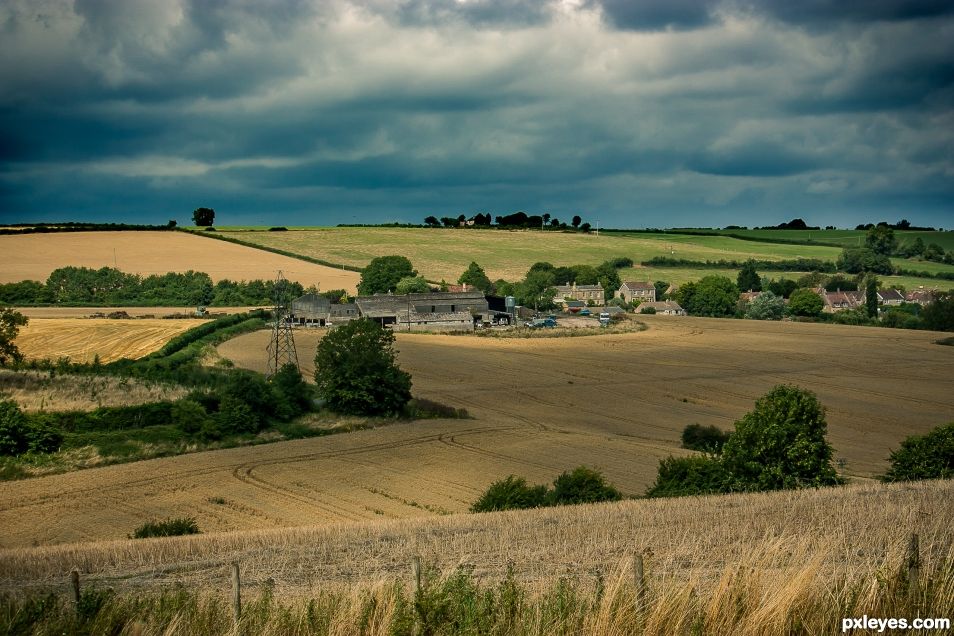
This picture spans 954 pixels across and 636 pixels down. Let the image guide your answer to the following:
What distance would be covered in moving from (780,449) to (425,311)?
7171 cm

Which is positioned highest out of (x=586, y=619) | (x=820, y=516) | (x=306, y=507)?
(x=586, y=619)

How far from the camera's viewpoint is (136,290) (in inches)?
4528

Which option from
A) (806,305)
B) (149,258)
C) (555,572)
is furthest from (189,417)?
(149,258)

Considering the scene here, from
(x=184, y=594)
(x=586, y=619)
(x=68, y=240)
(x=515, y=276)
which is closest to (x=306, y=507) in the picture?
(x=184, y=594)

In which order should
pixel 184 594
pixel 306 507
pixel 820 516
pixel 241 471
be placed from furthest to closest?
pixel 241 471, pixel 306 507, pixel 820 516, pixel 184 594

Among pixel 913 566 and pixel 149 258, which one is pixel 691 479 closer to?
pixel 913 566

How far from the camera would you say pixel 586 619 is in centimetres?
1009

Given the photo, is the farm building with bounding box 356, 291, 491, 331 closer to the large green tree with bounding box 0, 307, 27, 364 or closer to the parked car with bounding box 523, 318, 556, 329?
the parked car with bounding box 523, 318, 556, 329

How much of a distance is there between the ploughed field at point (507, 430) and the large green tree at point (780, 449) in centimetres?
507

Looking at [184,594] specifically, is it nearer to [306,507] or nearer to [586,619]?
[586,619]

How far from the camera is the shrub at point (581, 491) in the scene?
28609 millimetres

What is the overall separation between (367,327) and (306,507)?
822 inches

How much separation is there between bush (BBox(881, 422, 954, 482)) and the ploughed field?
5561 millimetres

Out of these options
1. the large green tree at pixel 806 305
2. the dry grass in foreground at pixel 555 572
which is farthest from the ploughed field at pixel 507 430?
the large green tree at pixel 806 305
